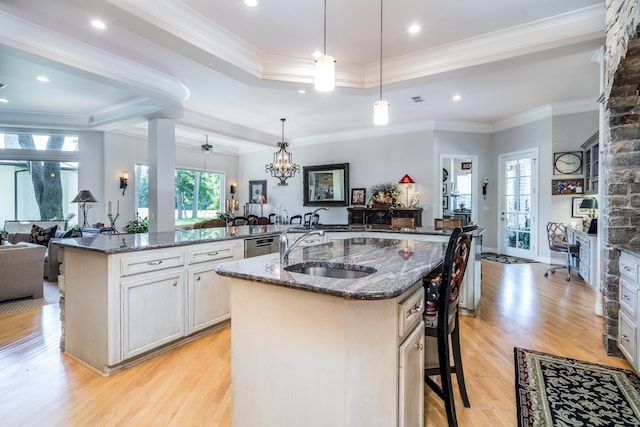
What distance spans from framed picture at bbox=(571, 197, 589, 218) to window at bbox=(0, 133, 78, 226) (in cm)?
1038

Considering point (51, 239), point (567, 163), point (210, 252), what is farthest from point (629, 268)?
point (51, 239)

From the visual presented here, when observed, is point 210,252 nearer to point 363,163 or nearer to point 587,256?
point 587,256

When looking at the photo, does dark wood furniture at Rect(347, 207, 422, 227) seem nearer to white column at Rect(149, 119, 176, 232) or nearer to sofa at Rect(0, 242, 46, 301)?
white column at Rect(149, 119, 176, 232)

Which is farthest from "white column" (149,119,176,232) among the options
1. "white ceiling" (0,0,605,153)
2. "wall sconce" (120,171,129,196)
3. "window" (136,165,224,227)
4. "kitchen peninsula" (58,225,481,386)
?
"window" (136,165,224,227)

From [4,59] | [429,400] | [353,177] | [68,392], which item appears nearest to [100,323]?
[68,392]

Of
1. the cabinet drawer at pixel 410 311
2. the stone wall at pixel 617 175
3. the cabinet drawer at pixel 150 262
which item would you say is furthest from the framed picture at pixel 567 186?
the cabinet drawer at pixel 150 262

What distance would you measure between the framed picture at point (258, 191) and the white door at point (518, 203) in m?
6.35

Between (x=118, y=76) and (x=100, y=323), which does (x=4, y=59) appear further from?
(x=100, y=323)

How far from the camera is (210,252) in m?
3.02

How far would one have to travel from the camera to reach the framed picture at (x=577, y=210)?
5.99 metres

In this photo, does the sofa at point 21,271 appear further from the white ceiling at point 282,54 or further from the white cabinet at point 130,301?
the white ceiling at point 282,54

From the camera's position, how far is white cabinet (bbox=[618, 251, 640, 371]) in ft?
7.50

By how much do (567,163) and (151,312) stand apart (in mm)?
7379

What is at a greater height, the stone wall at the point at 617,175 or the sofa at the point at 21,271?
the stone wall at the point at 617,175
